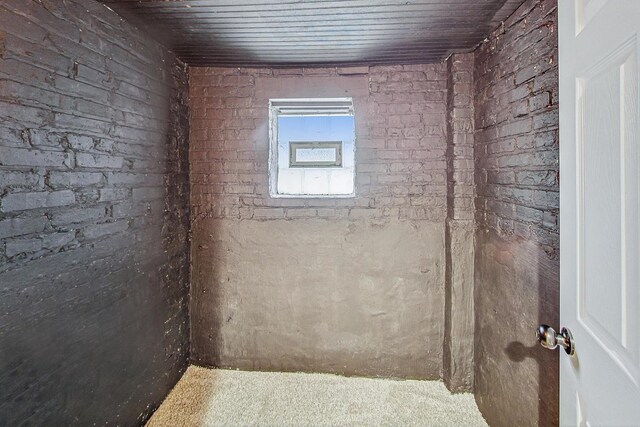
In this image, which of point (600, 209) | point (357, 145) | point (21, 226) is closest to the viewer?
point (600, 209)

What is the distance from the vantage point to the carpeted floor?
1.93 metres

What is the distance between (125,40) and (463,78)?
6.29 ft

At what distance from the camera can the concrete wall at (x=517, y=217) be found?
1336mm

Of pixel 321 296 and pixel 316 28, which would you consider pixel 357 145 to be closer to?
pixel 316 28

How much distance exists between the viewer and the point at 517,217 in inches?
62.4

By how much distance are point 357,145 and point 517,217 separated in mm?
1071

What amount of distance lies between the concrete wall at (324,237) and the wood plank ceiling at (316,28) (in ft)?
0.63

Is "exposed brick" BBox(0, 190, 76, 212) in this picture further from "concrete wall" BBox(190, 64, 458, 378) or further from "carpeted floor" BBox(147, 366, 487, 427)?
"carpeted floor" BBox(147, 366, 487, 427)

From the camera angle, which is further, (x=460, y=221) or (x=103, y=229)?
(x=460, y=221)

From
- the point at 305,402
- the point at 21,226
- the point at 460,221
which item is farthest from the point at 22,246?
the point at 460,221

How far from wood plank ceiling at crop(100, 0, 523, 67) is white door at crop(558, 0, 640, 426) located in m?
0.77

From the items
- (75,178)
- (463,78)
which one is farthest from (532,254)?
(75,178)

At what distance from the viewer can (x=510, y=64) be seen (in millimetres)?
1625

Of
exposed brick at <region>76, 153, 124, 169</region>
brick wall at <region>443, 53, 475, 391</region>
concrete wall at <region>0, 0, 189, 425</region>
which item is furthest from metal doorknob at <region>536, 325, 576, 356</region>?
exposed brick at <region>76, 153, 124, 169</region>
